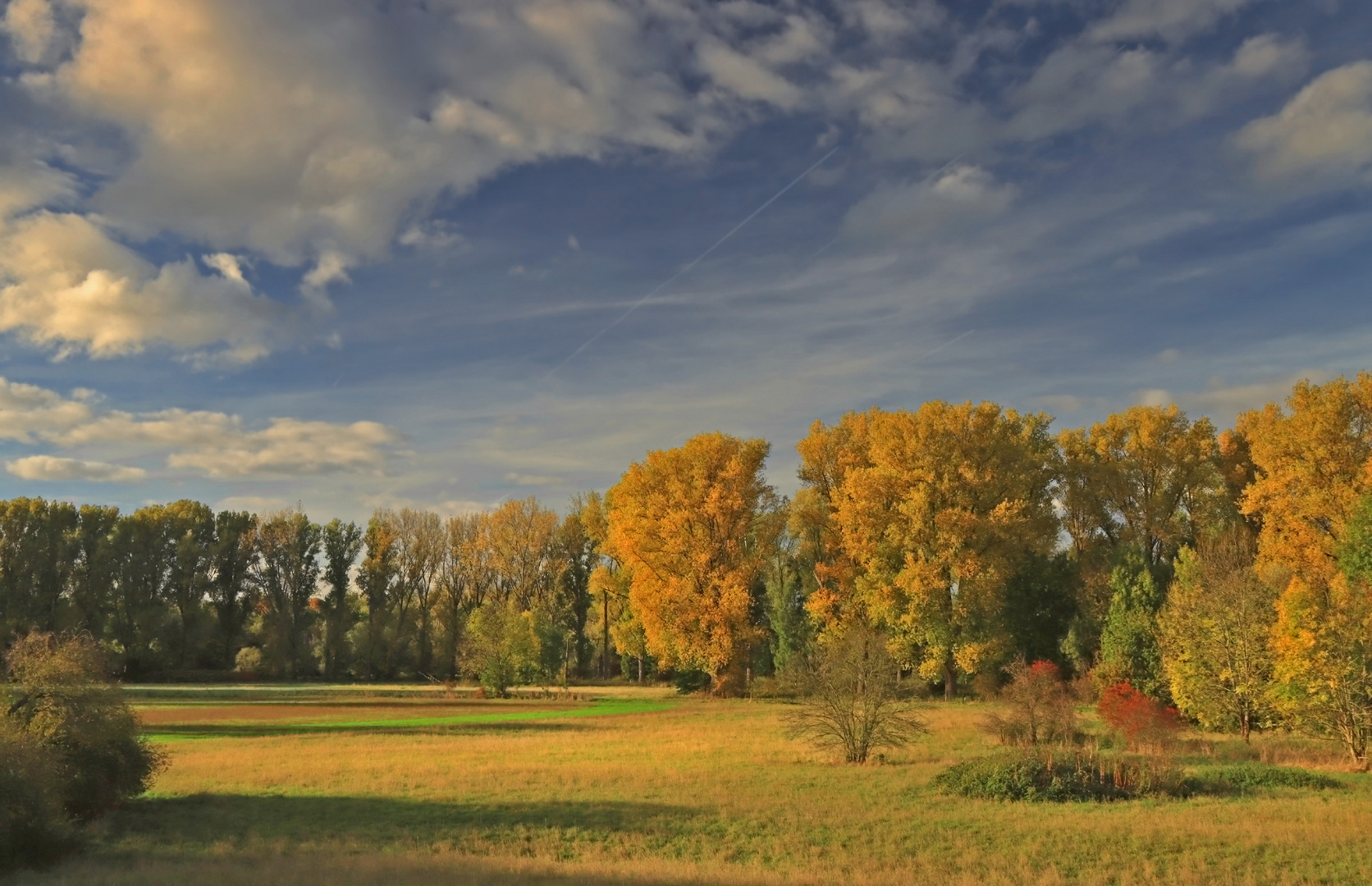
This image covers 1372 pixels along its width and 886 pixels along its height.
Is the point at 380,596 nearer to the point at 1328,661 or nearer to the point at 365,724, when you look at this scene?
the point at 365,724

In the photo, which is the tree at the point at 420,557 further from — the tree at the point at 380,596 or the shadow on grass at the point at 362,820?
the shadow on grass at the point at 362,820

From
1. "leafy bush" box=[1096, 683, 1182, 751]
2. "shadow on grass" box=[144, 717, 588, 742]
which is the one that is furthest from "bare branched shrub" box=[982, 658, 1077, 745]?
"shadow on grass" box=[144, 717, 588, 742]

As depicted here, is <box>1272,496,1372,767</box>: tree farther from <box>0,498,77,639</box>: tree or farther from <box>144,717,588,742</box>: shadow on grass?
<box>0,498,77,639</box>: tree

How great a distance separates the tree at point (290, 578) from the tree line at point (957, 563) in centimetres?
174

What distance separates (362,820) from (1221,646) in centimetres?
3195

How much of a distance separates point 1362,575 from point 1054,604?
18948 mm

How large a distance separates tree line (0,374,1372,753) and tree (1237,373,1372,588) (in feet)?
0.35

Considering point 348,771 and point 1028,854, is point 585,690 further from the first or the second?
point 1028,854

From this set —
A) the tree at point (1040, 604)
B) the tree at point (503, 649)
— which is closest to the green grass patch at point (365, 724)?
the tree at point (503, 649)

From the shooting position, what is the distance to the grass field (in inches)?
619

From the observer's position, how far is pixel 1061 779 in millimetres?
24266

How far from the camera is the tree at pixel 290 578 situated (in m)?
88.9

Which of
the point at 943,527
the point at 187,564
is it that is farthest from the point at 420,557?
the point at 943,527

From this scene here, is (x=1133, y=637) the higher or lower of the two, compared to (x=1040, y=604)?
lower
